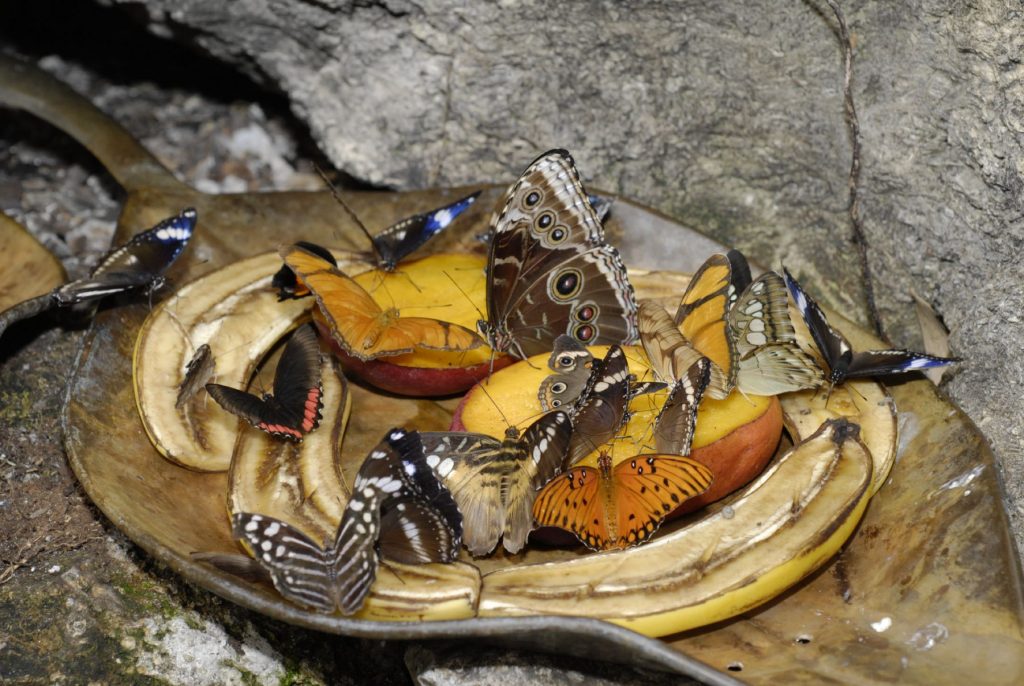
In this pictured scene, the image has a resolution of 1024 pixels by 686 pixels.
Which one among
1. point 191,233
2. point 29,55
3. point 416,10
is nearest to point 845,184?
point 416,10

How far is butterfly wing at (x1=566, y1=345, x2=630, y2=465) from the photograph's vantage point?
2402mm

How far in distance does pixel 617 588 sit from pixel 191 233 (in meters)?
1.72

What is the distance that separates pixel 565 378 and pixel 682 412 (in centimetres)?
35

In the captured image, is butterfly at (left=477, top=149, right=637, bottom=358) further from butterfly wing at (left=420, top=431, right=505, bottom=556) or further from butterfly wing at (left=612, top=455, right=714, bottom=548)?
butterfly wing at (left=612, top=455, right=714, bottom=548)

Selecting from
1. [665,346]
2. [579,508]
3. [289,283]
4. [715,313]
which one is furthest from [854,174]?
[289,283]

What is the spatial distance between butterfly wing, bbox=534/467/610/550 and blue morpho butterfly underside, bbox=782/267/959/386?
2.48 feet

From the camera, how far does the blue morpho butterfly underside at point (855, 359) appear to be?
261 centimetres

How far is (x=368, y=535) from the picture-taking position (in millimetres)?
2166

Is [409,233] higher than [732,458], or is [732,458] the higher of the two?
[409,233]

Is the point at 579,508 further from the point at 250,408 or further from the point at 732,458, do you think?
the point at 250,408

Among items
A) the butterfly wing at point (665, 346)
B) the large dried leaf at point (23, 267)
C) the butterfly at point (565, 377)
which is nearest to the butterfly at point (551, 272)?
the butterfly wing at point (665, 346)

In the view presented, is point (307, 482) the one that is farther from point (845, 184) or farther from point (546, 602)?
point (845, 184)

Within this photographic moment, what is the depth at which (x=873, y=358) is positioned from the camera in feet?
8.73

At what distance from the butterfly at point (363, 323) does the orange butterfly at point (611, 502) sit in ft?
1.59
